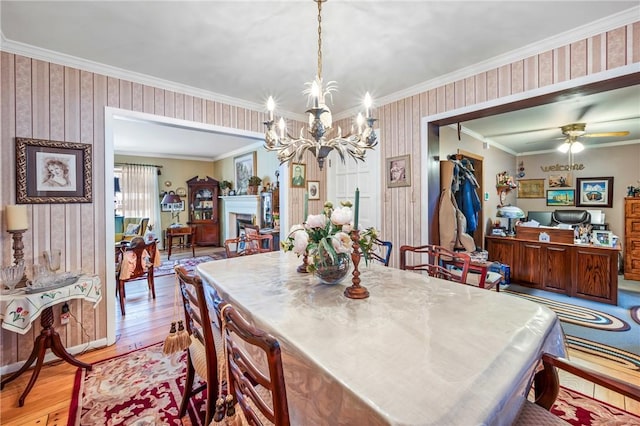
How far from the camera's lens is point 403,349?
89cm

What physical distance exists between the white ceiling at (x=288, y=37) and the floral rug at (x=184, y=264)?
334cm

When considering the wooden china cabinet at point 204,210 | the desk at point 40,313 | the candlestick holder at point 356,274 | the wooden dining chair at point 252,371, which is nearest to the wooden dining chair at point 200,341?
the wooden dining chair at point 252,371

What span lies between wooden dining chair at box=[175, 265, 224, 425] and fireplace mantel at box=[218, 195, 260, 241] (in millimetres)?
4364

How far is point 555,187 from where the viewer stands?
19.9 feet

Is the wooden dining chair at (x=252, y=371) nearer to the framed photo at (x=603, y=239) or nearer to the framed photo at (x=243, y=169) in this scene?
the framed photo at (x=603, y=239)

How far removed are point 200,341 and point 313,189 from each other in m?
2.89

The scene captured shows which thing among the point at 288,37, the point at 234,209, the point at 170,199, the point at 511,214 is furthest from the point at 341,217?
the point at 170,199

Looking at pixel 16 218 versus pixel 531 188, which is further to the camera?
pixel 531 188

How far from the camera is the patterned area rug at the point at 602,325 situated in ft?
7.67

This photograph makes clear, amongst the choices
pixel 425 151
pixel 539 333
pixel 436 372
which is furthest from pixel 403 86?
pixel 436 372

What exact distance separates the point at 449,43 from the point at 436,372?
2.36 meters

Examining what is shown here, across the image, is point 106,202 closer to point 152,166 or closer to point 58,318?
point 58,318

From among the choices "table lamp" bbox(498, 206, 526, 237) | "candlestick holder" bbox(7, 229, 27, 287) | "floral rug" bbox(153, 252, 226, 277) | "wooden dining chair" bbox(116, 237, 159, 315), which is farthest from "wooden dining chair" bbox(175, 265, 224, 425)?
"table lamp" bbox(498, 206, 526, 237)

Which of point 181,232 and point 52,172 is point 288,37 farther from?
point 181,232
